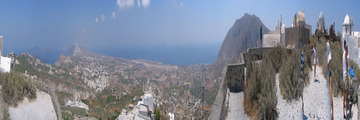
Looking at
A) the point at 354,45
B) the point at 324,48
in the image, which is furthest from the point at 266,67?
the point at 354,45

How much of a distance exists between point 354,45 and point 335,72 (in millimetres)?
11040

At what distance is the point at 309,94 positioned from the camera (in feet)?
28.9

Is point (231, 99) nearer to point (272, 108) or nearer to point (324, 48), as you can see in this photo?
point (272, 108)

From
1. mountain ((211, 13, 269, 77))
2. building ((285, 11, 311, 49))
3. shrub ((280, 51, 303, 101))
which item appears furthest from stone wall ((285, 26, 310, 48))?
mountain ((211, 13, 269, 77))

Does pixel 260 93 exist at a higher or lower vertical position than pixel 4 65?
lower

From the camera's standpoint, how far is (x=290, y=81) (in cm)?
923

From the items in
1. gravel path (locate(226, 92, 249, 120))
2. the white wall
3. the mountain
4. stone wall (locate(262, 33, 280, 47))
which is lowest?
gravel path (locate(226, 92, 249, 120))

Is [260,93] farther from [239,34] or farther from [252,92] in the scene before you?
[239,34]

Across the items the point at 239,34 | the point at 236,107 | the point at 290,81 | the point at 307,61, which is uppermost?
the point at 239,34

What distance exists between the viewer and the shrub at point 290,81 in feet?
28.8

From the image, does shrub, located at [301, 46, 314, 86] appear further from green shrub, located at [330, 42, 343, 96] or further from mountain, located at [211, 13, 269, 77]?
mountain, located at [211, 13, 269, 77]

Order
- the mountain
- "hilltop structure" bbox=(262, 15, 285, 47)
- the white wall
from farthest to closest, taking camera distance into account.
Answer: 1. the mountain
2. "hilltop structure" bbox=(262, 15, 285, 47)
3. the white wall

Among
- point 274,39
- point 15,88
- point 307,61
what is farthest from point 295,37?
point 15,88

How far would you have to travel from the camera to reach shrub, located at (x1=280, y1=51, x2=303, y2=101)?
8.76 metres
